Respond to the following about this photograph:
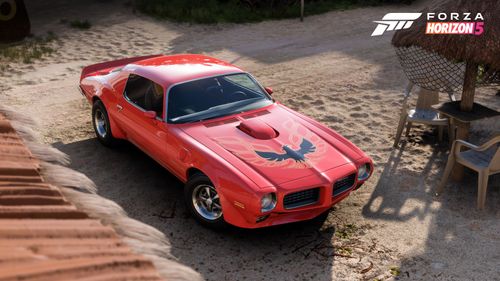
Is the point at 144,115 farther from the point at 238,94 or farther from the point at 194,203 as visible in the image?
the point at 194,203

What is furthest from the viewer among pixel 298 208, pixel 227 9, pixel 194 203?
pixel 227 9

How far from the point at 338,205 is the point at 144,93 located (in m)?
2.89

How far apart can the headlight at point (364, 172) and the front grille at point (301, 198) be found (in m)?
0.78

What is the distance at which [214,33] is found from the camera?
15.0m

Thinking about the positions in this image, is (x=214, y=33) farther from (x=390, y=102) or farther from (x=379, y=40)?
(x=390, y=102)

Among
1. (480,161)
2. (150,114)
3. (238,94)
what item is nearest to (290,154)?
(238,94)

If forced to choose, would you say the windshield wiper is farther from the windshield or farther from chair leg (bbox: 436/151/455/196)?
chair leg (bbox: 436/151/455/196)

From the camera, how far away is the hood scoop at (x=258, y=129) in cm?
621

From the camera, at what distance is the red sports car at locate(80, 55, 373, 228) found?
5.48 metres

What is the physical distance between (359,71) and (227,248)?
694 centimetres

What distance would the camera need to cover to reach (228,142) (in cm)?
604

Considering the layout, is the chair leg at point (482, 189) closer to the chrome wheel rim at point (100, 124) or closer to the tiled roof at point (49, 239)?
the chrome wheel rim at point (100, 124)

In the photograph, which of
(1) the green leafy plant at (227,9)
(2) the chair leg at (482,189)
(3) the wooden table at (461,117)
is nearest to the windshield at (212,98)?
(3) the wooden table at (461,117)

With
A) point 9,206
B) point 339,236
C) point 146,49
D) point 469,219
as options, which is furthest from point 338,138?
point 146,49
